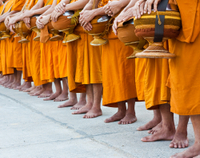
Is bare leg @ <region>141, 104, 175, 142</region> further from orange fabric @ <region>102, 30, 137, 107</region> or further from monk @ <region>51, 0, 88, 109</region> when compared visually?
monk @ <region>51, 0, 88, 109</region>

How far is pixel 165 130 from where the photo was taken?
2.78 metres

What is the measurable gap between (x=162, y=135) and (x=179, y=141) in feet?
0.73

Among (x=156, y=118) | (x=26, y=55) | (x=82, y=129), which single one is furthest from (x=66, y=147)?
(x=26, y=55)

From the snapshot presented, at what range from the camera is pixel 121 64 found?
3428 mm

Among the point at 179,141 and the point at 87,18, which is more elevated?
the point at 87,18

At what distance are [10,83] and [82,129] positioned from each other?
15.5 feet

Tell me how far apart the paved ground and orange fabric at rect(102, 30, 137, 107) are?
298mm

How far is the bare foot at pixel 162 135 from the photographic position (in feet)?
9.05

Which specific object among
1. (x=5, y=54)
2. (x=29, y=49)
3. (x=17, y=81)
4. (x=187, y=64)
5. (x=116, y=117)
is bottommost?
(x=17, y=81)

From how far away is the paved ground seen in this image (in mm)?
2514

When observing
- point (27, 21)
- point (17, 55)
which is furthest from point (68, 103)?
point (17, 55)

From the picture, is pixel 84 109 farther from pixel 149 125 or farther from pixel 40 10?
pixel 40 10

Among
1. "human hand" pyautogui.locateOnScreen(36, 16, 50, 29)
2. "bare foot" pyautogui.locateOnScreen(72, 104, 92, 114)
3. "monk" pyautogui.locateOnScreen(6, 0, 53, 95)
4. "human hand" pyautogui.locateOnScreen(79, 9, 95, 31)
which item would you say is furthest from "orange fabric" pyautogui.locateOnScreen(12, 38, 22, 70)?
"human hand" pyautogui.locateOnScreen(79, 9, 95, 31)

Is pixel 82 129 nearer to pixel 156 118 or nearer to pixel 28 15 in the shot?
pixel 156 118
